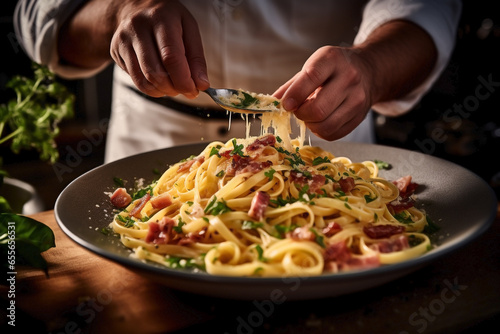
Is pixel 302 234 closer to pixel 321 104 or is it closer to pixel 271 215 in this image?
pixel 271 215

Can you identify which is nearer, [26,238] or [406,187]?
[26,238]

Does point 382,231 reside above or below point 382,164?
above

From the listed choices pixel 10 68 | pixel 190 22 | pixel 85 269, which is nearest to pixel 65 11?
pixel 190 22

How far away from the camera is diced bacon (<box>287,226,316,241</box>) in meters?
1.86

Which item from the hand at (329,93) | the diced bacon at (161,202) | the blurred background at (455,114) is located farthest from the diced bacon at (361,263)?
the blurred background at (455,114)

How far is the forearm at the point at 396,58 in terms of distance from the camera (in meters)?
2.80

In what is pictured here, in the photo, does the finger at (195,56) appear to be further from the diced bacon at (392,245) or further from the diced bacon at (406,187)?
the diced bacon at (406,187)

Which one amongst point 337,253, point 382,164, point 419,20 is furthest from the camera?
point 419,20

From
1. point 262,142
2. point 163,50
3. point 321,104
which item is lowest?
point 262,142

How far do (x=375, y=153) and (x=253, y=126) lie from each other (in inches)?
38.2

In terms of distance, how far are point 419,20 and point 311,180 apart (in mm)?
1516

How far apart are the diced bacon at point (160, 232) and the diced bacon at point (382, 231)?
0.80m

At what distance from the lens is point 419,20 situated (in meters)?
3.14

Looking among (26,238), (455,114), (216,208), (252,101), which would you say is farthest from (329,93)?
(455,114)
